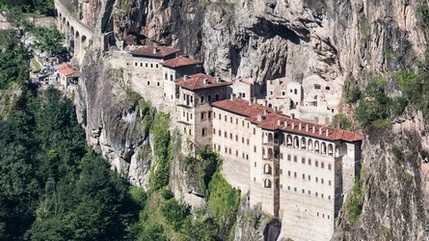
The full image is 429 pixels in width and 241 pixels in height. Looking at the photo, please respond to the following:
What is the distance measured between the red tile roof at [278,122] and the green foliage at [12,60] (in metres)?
33.7

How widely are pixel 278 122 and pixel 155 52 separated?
1939cm

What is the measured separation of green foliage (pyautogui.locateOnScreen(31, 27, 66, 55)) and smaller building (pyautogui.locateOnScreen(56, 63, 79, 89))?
5.45 metres

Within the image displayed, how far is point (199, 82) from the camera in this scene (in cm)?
11762

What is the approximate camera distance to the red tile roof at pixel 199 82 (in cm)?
11705

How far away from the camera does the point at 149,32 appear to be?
129875 millimetres

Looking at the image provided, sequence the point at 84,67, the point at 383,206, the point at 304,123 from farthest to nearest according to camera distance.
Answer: the point at 84,67 → the point at 304,123 → the point at 383,206

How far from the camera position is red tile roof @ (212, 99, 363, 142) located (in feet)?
343

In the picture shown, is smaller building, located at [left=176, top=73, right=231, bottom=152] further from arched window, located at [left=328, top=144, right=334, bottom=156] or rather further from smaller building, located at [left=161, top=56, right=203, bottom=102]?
arched window, located at [left=328, top=144, right=334, bottom=156]

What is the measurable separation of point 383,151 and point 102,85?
3640 centimetres

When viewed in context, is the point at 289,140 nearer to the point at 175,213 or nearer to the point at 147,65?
the point at 175,213

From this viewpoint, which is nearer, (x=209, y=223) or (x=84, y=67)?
(x=209, y=223)

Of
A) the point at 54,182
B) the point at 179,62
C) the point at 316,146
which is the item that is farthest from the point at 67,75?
the point at 316,146

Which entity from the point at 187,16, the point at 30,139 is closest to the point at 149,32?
the point at 187,16

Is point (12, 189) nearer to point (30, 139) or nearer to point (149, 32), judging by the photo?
point (30, 139)
